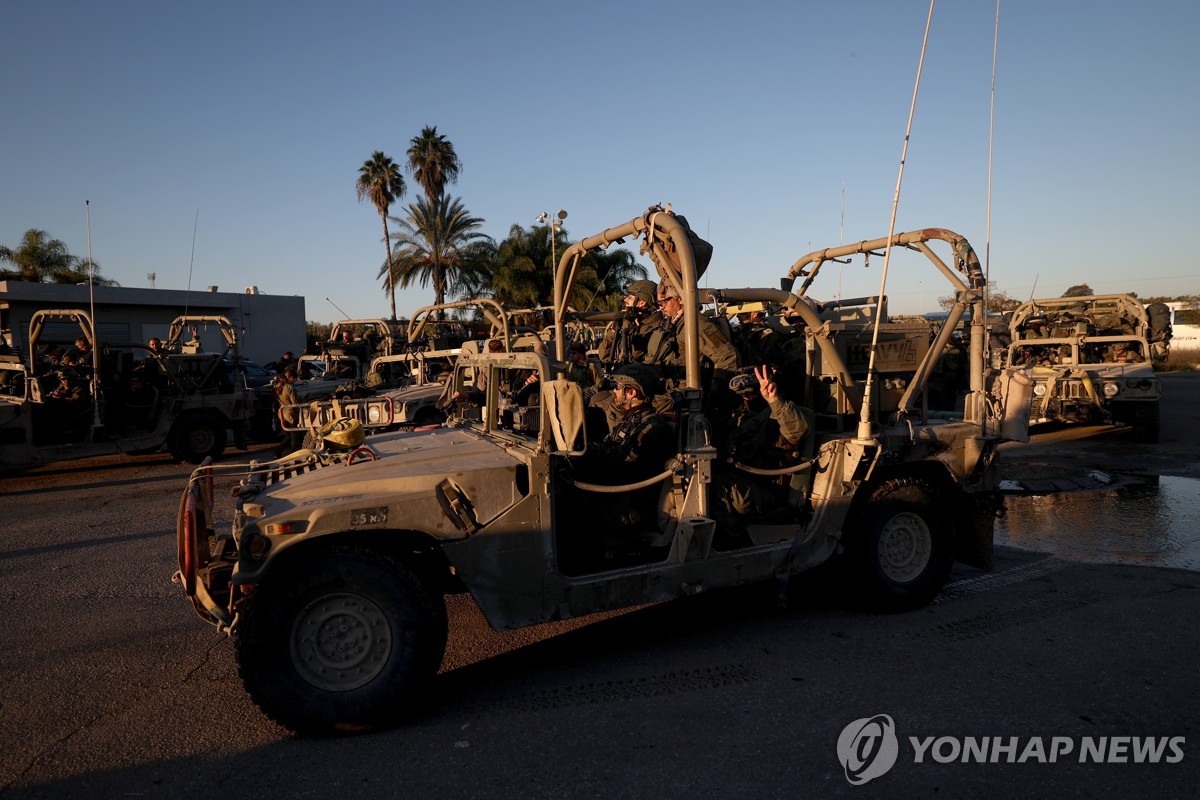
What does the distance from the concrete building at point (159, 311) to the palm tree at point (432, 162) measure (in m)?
8.21

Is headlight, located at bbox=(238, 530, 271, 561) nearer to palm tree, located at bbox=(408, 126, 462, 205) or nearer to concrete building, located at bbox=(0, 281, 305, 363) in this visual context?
concrete building, located at bbox=(0, 281, 305, 363)

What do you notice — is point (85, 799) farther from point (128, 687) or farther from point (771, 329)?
point (771, 329)

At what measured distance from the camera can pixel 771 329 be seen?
19.9 ft

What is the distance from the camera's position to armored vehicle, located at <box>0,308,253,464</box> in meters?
11.7

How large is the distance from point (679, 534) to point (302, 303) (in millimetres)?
34068

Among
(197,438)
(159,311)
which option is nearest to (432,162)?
(159,311)

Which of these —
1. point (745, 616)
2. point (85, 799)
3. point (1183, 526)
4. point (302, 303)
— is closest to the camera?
point (85, 799)

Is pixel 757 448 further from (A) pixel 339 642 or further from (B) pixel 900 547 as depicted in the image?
(A) pixel 339 642

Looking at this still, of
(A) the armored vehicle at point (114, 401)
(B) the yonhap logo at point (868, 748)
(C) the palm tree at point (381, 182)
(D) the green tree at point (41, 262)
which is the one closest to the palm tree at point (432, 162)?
(C) the palm tree at point (381, 182)

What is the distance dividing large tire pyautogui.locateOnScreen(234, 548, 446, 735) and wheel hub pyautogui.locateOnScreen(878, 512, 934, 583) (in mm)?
3038

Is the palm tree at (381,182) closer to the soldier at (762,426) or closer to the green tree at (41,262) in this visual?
the green tree at (41,262)

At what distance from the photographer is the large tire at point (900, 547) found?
528 centimetres

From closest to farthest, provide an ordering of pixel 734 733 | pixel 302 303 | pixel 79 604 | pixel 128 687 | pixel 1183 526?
pixel 734 733 < pixel 128 687 < pixel 79 604 < pixel 1183 526 < pixel 302 303

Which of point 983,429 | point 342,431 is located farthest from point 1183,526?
point 342,431
